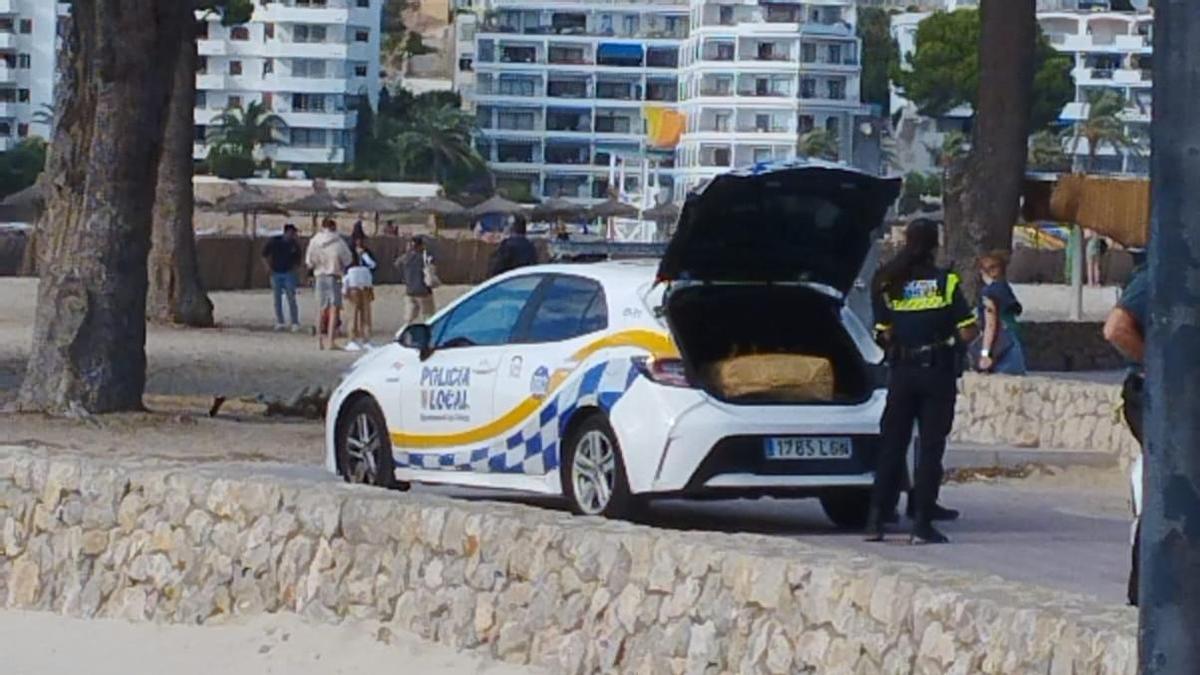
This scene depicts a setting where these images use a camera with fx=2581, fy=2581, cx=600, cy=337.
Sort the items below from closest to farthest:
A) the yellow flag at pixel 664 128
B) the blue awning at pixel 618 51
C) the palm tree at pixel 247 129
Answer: the yellow flag at pixel 664 128, the palm tree at pixel 247 129, the blue awning at pixel 618 51

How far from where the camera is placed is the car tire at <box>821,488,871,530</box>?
13.9 meters

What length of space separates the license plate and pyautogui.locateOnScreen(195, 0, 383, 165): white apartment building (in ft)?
345

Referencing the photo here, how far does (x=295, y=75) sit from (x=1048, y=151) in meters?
34.5

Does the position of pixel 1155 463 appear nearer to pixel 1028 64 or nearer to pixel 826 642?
pixel 826 642

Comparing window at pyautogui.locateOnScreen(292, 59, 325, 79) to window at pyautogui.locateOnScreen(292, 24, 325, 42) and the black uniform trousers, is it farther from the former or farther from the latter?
the black uniform trousers

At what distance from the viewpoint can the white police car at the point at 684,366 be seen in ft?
41.9

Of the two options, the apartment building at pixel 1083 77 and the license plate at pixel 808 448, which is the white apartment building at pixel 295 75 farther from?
the license plate at pixel 808 448

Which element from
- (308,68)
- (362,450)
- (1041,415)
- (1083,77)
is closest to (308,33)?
(308,68)

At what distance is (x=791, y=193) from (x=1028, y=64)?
16.1 metres

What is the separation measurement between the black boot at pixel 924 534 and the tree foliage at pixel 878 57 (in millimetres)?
98737

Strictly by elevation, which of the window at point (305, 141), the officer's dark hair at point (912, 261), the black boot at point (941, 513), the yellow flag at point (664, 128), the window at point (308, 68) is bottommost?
the black boot at point (941, 513)

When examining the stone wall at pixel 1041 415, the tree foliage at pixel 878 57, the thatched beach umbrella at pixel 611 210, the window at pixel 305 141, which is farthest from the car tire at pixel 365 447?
the window at pixel 305 141

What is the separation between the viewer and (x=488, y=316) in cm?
1415

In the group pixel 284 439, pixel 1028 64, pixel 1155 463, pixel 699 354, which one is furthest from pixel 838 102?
pixel 1155 463
